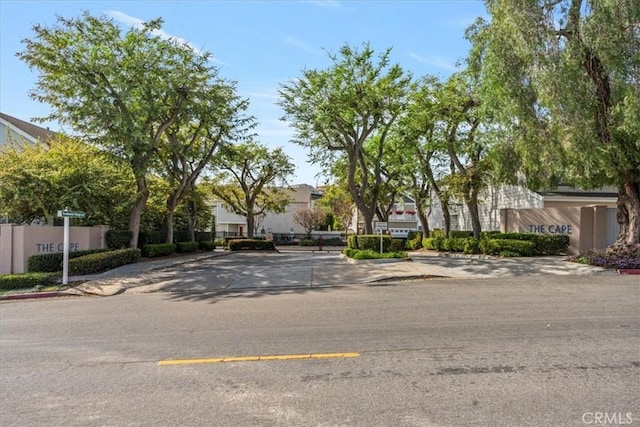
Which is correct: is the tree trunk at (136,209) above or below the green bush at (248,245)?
above

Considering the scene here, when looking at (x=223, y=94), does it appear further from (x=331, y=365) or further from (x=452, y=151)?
(x=331, y=365)

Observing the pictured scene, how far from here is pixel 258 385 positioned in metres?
5.34

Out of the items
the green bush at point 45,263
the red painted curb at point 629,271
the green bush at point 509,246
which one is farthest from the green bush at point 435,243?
the green bush at point 45,263

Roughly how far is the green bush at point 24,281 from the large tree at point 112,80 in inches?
275

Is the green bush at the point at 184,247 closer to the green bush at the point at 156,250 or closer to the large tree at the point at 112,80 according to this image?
the green bush at the point at 156,250

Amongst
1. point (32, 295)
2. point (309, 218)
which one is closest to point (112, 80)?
point (32, 295)

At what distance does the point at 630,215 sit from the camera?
17812mm

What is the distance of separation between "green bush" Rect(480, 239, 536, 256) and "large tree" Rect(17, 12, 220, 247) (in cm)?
1561

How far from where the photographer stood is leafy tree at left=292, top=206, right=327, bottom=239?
2322 inches

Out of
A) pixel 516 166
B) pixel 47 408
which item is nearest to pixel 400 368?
pixel 47 408

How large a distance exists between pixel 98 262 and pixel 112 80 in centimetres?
796

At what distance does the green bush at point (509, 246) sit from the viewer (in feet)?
70.9

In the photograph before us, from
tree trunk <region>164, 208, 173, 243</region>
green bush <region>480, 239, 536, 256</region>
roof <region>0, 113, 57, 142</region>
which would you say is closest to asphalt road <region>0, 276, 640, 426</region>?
green bush <region>480, 239, 536, 256</region>

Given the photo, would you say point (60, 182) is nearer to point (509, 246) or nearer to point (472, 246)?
point (472, 246)
